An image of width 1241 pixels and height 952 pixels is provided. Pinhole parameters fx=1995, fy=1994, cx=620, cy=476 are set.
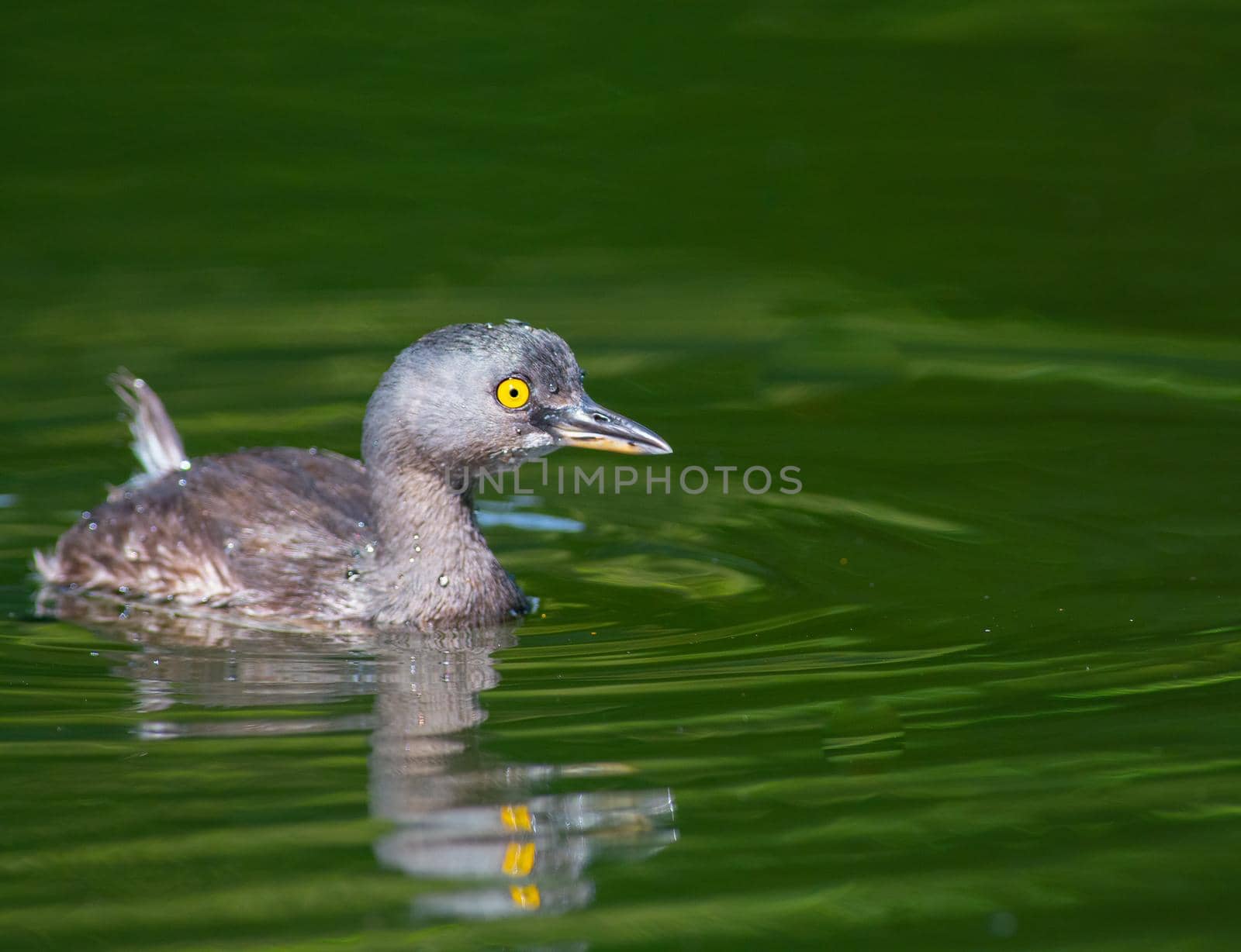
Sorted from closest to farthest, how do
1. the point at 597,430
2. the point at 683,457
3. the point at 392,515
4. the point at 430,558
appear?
the point at 597,430, the point at 430,558, the point at 392,515, the point at 683,457

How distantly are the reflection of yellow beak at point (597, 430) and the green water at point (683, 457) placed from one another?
569mm

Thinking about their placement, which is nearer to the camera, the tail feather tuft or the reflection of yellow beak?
the reflection of yellow beak

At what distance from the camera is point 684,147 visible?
11.9 metres

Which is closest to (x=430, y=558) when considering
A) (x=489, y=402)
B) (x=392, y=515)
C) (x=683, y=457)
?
(x=392, y=515)

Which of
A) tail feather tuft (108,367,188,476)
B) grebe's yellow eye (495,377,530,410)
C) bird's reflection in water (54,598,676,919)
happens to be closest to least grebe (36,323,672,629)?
grebe's yellow eye (495,377,530,410)

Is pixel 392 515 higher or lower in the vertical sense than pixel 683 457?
lower

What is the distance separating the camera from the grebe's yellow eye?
7016 millimetres

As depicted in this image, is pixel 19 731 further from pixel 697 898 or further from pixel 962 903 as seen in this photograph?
pixel 962 903

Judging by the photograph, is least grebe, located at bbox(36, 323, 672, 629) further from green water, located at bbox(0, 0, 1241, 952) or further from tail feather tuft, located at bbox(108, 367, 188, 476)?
tail feather tuft, located at bbox(108, 367, 188, 476)

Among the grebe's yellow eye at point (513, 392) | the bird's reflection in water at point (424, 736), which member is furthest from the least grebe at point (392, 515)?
the bird's reflection in water at point (424, 736)

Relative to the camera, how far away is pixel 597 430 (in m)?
7.02

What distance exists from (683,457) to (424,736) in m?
3.21

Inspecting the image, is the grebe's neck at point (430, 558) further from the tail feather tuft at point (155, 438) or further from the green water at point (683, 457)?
the tail feather tuft at point (155, 438)

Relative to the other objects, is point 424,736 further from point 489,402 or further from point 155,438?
point 155,438
